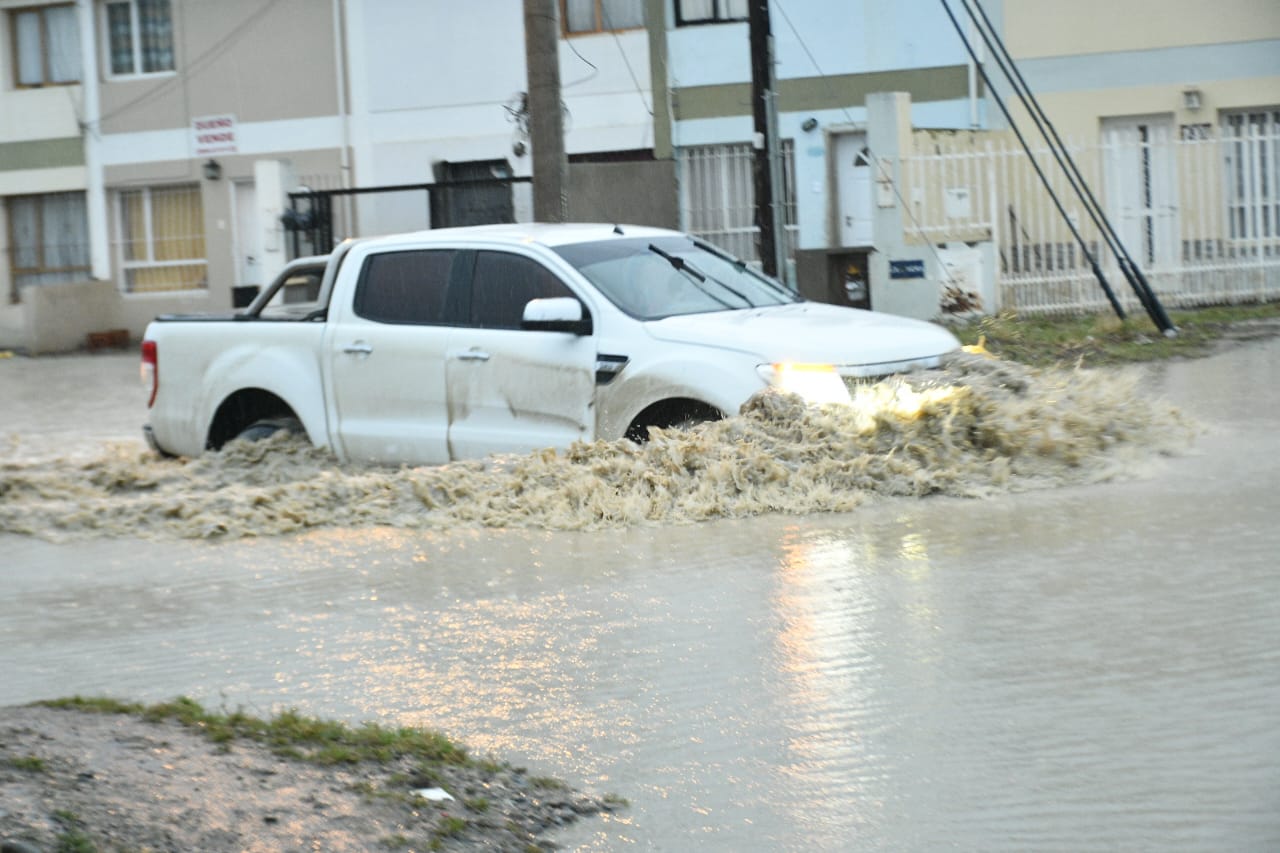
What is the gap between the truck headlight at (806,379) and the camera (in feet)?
27.9

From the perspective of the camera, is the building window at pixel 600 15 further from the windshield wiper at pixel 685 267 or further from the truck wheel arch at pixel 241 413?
the windshield wiper at pixel 685 267

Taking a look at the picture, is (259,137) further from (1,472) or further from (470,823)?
(470,823)

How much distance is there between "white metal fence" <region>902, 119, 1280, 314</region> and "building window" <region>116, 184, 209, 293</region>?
14103mm

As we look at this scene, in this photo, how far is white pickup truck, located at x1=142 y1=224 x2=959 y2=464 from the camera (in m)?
8.82

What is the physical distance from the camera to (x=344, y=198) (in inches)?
994

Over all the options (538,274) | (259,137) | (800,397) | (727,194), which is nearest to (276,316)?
(538,274)

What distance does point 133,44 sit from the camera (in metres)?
28.4

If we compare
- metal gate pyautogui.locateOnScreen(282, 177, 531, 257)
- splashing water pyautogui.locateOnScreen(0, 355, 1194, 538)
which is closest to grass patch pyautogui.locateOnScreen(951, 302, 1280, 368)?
splashing water pyautogui.locateOnScreen(0, 355, 1194, 538)

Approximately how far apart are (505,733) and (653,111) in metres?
20.0

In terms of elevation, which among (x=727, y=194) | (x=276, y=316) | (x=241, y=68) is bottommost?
(x=276, y=316)

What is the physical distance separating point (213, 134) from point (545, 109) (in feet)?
50.0

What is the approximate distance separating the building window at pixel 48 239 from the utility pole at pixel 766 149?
16939 mm

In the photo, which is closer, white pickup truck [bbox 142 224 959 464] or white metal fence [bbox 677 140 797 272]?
white pickup truck [bbox 142 224 959 464]

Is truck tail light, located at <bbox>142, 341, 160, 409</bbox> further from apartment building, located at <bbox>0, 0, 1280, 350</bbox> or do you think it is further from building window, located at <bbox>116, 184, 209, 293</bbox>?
building window, located at <bbox>116, 184, 209, 293</bbox>
